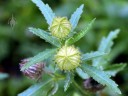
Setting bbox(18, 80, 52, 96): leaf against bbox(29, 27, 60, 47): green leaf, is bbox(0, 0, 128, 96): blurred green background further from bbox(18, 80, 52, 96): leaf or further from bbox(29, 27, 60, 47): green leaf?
bbox(29, 27, 60, 47): green leaf

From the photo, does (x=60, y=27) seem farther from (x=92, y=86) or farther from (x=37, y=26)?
(x=37, y=26)

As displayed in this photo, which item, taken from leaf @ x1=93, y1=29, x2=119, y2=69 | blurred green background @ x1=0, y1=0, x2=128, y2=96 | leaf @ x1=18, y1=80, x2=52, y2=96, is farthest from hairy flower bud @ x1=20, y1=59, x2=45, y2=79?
blurred green background @ x1=0, y1=0, x2=128, y2=96

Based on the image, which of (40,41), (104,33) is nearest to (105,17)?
(104,33)

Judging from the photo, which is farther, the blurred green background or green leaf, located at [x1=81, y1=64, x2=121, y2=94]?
the blurred green background

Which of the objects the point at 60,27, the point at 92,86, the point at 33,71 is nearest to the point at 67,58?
the point at 60,27

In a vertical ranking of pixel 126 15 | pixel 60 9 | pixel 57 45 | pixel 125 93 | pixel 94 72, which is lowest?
pixel 94 72

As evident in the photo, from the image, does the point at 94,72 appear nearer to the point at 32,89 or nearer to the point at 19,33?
the point at 32,89

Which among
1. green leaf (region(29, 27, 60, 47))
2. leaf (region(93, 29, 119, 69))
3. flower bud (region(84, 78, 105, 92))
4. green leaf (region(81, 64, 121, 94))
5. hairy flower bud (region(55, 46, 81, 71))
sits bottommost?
green leaf (region(81, 64, 121, 94))
